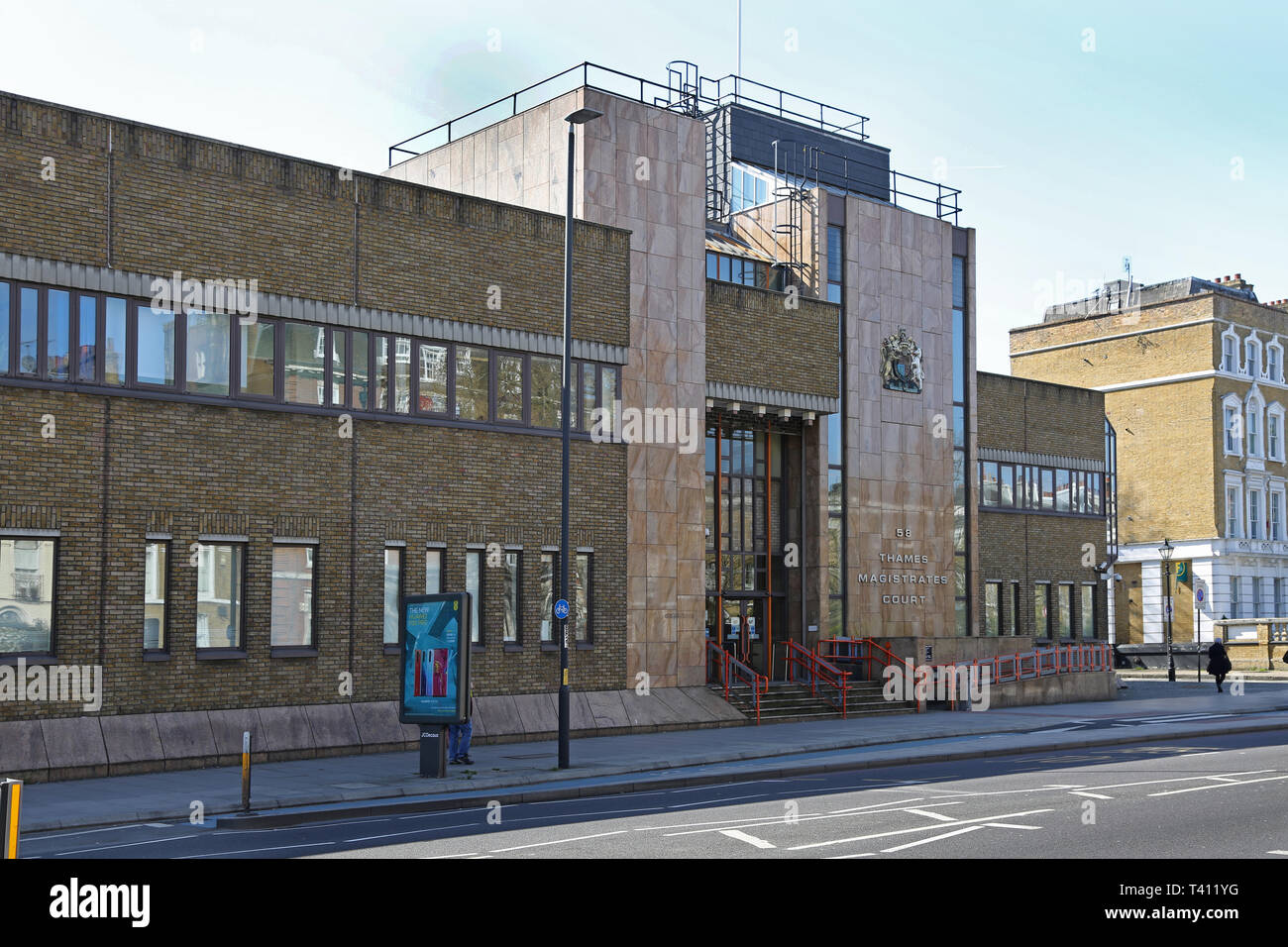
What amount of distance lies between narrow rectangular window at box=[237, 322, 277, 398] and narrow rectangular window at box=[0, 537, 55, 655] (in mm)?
4212

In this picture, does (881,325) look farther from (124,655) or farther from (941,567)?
(124,655)

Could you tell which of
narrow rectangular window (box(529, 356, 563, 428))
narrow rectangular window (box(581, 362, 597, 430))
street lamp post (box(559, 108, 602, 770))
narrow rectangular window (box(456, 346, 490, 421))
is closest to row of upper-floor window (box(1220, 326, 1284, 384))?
narrow rectangular window (box(581, 362, 597, 430))

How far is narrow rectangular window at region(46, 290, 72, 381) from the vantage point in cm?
2070

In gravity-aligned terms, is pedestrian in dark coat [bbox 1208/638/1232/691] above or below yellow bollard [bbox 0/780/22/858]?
below

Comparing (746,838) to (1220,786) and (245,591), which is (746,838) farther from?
(245,591)

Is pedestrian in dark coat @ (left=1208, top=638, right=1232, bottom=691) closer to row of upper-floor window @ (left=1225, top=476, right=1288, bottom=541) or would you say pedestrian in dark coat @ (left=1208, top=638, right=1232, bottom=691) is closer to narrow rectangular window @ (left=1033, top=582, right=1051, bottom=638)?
narrow rectangular window @ (left=1033, top=582, right=1051, bottom=638)

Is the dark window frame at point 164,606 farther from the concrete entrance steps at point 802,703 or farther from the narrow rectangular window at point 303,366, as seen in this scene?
the concrete entrance steps at point 802,703

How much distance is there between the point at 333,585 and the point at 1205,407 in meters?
48.4

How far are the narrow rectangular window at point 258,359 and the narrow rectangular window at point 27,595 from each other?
4.21 metres

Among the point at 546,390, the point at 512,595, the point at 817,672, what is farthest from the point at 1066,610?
the point at 512,595

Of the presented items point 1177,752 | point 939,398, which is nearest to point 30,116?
point 1177,752

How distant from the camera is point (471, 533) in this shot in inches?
1021

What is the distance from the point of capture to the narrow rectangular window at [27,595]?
20.1 meters

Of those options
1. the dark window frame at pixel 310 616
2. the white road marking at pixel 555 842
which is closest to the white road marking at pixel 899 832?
the white road marking at pixel 555 842
